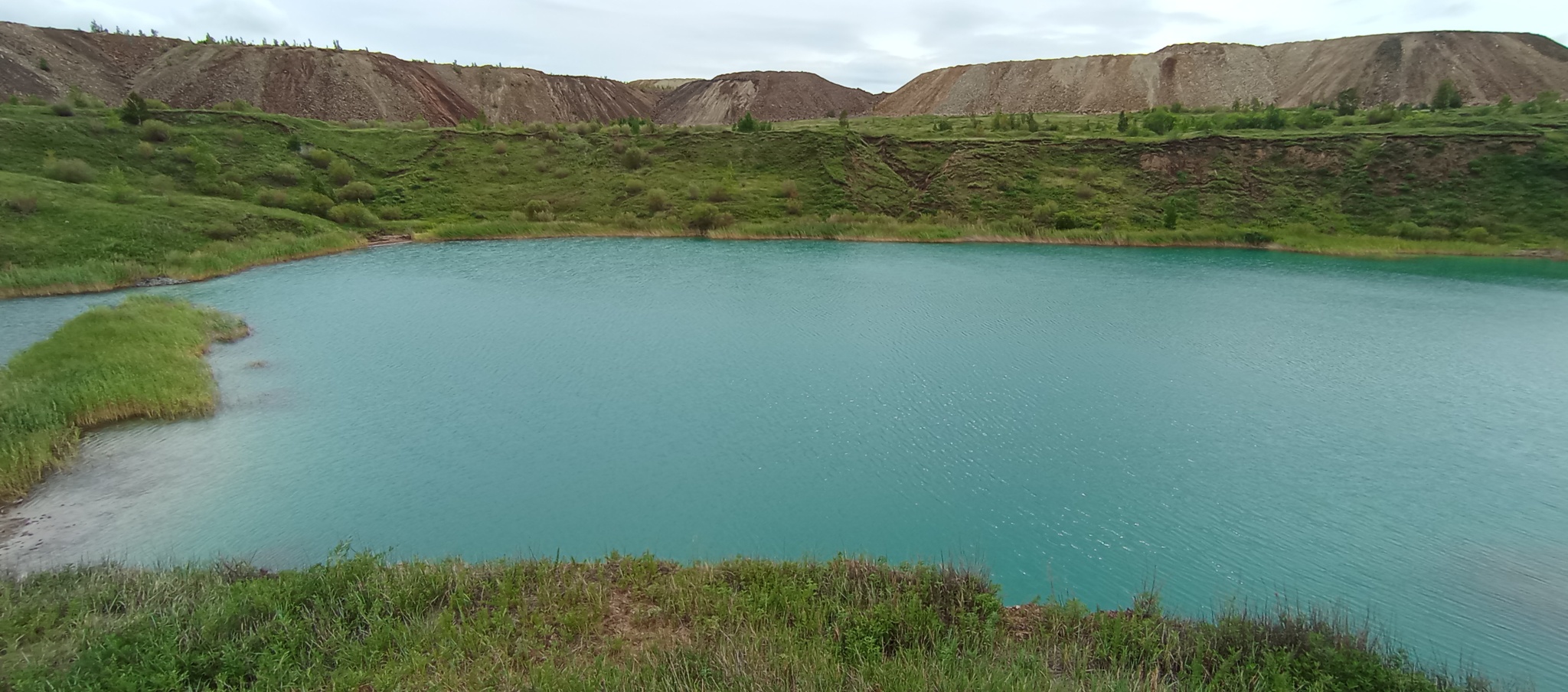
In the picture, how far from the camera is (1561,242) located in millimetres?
35500

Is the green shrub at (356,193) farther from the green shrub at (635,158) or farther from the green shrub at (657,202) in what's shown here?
the green shrub at (657,202)

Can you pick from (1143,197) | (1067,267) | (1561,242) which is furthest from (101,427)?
(1561,242)

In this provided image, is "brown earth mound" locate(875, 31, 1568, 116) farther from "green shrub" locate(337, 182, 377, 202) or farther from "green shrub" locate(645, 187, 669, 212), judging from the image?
"green shrub" locate(337, 182, 377, 202)

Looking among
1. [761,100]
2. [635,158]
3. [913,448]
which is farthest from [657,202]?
[761,100]

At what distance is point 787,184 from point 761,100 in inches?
2343

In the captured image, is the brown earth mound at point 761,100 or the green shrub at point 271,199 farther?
the brown earth mound at point 761,100

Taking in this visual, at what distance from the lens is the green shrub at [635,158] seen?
50.8 meters

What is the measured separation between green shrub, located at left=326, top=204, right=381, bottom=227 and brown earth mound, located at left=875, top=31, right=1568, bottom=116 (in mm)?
68587

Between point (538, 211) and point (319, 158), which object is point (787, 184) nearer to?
point (538, 211)

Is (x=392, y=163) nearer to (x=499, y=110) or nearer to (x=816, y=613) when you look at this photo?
(x=499, y=110)

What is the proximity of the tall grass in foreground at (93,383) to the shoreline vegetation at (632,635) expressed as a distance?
4.71m

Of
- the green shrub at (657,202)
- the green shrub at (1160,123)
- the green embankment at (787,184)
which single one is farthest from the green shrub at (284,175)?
the green shrub at (1160,123)

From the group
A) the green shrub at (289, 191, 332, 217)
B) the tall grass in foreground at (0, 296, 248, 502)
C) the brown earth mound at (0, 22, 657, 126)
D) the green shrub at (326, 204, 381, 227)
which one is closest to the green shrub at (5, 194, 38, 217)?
the green shrub at (289, 191, 332, 217)

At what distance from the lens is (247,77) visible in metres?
73.7
